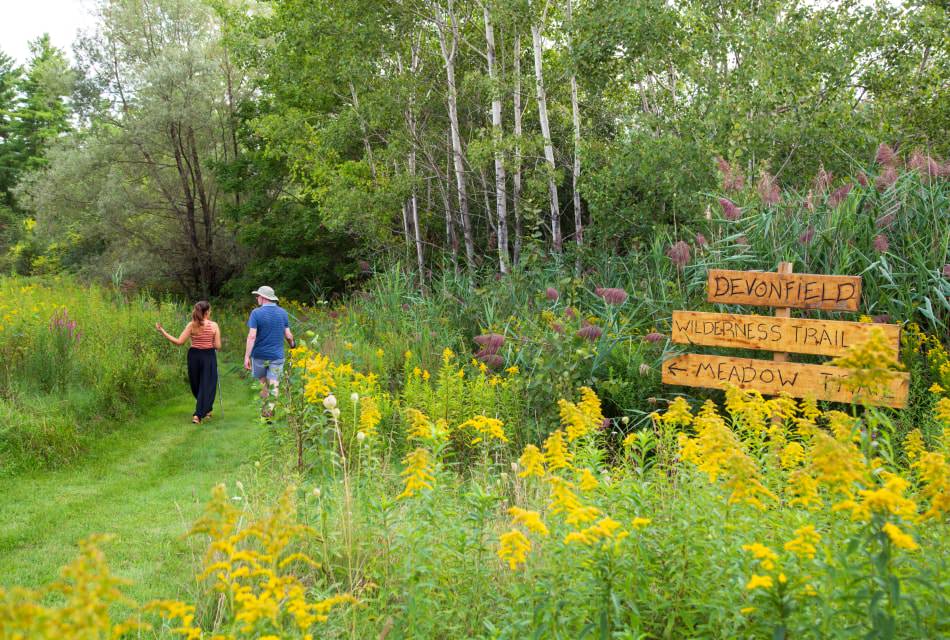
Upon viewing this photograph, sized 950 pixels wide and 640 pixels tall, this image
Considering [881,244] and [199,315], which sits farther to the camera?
[199,315]

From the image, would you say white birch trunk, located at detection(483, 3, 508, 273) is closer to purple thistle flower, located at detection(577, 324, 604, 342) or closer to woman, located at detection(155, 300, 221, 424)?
purple thistle flower, located at detection(577, 324, 604, 342)

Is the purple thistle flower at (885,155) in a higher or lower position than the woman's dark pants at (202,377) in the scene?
higher

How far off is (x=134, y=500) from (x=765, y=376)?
16.3ft

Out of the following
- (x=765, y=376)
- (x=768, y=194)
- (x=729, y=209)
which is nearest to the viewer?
(x=765, y=376)

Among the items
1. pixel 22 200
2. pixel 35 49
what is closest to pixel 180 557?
pixel 22 200

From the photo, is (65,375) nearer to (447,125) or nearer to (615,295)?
(615,295)

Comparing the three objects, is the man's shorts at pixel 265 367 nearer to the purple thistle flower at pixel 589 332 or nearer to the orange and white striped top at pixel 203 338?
the orange and white striped top at pixel 203 338

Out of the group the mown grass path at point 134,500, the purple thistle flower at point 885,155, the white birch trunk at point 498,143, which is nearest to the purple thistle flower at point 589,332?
the mown grass path at point 134,500

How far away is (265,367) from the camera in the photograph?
26.8 ft

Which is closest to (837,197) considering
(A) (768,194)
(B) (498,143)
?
(A) (768,194)

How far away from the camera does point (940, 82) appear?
1116 centimetres

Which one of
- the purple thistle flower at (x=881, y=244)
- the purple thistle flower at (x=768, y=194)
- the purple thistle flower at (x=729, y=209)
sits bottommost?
the purple thistle flower at (x=881, y=244)

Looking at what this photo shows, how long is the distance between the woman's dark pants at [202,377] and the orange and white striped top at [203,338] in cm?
5

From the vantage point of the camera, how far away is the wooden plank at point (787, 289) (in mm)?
5207
